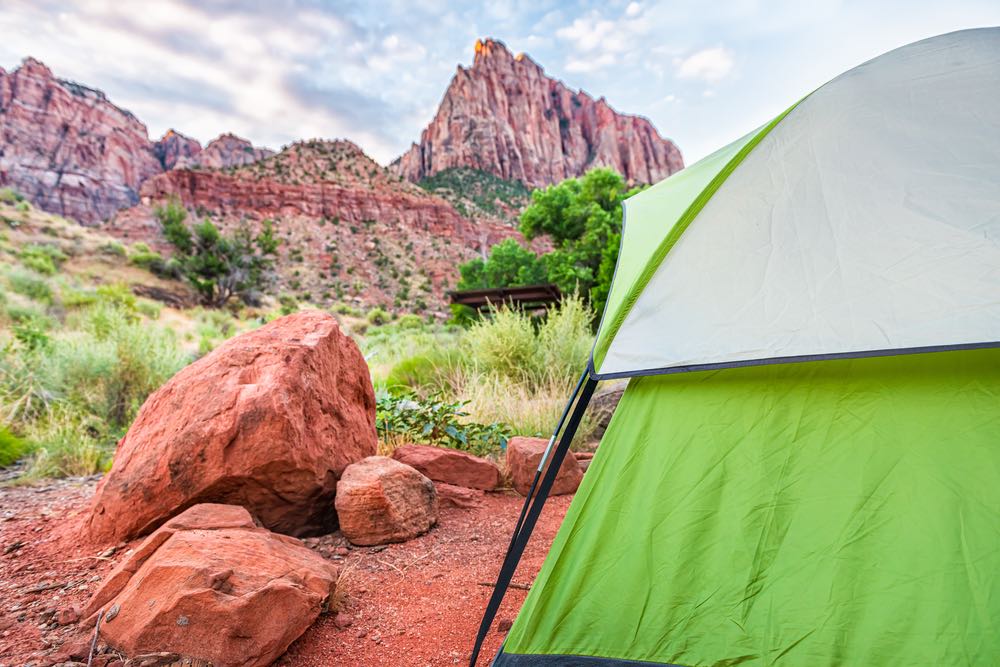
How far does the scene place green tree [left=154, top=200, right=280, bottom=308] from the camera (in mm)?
19875

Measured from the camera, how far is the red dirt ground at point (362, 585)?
1.64m

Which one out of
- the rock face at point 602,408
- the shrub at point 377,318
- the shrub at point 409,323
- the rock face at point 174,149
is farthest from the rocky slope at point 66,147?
the rock face at point 602,408

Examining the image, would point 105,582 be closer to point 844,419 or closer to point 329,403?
point 329,403

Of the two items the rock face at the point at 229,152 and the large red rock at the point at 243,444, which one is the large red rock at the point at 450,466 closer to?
the large red rock at the point at 243,444

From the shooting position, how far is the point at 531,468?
3.40 meters

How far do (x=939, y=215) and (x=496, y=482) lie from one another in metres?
2.87

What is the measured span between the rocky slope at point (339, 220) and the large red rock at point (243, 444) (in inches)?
1012

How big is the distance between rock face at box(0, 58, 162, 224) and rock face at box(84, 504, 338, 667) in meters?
79.2

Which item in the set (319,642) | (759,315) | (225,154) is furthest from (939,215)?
(225,154)

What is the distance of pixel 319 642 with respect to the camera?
1.71 metres

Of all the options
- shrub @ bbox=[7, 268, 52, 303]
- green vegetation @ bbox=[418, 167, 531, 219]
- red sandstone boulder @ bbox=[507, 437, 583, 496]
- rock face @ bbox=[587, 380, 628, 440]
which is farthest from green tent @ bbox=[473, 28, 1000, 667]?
green vegetation @ bbox=[418, 167, 531, 219]

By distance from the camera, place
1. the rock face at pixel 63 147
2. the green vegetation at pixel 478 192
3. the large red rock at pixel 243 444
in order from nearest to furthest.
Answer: the large red rock at pixel 243 444 < the green vegetation at pixel 478 192 < the rock face at pixel 63 147

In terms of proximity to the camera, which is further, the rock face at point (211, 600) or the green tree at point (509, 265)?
the green tree at point (509, 265)

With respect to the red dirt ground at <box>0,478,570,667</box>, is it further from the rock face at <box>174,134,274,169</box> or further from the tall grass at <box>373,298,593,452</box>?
the rock face at <box>174,134,274,169</box>
